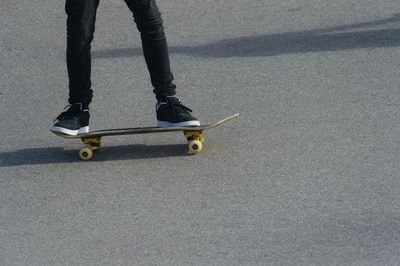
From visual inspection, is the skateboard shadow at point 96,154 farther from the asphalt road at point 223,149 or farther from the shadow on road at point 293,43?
the shadow on road at point 293,43

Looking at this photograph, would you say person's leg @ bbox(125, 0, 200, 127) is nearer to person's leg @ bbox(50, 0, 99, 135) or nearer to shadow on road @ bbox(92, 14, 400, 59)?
person's leg @ bbox(50, 0, 99, 135)

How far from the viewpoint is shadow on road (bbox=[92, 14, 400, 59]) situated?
8188 millimetres

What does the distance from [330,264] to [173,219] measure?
1.04 metres

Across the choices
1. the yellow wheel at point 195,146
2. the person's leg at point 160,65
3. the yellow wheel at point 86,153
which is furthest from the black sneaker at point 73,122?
the yellow wheel at point 195,146

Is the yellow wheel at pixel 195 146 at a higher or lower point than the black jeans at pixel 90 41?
lower

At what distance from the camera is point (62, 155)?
6184mm

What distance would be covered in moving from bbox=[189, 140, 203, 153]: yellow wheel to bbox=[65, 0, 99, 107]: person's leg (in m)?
0.81

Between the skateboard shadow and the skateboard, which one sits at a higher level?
the skateboard

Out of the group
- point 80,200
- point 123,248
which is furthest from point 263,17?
point 123,248

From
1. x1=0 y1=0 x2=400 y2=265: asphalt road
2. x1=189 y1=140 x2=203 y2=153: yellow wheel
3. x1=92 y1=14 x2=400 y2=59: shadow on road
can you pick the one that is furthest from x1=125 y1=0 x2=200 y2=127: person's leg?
x1=92 y1=14 x2=400 y2=59: shadow on road

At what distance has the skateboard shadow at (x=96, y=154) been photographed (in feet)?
19.9

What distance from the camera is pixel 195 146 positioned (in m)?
6.02

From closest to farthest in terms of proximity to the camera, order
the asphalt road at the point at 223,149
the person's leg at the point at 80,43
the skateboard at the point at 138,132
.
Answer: the asphalt road at the point at 223,149 < the person's leg at the point at 80,43 < the skateboard at the point at 138,132

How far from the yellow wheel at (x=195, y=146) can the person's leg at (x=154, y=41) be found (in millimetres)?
385
